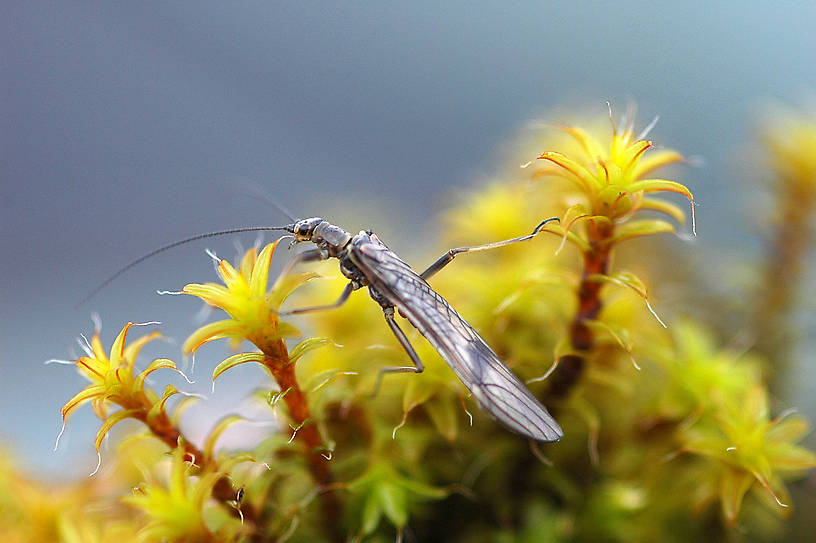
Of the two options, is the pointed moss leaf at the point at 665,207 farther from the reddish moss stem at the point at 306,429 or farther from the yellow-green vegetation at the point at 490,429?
the reddish moss stem at the point at 306,429

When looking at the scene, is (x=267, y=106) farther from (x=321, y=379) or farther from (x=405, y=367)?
(x=321, y=379)

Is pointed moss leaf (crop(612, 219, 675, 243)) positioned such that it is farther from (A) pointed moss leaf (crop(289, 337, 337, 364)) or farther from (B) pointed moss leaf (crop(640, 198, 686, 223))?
(A) pointed moss leaf (crop(289, 337, 337, 364))

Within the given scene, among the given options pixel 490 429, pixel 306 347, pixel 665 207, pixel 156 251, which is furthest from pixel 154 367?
pixel 665 207

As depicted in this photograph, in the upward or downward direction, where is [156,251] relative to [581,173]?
upward

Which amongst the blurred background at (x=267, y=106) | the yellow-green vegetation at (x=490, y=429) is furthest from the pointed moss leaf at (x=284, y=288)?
the blurred background at (x=267, y=106)

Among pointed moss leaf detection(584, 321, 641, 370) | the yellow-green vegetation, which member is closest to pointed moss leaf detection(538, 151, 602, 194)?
the yellow-green vegetation

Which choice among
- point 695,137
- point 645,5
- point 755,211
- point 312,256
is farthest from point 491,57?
point 312,256

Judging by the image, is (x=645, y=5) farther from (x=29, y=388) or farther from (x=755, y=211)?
(x=29, y=388)
